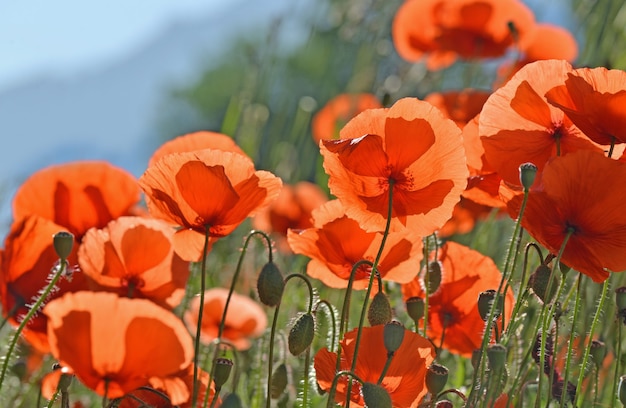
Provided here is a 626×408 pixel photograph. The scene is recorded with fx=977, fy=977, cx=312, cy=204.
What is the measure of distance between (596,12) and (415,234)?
121 cm

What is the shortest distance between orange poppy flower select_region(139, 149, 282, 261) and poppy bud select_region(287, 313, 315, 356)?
14 centimetres

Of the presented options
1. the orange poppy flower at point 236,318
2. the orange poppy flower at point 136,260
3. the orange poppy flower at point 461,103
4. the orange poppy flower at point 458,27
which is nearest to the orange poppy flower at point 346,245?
the orange poppy flower at point 136,260

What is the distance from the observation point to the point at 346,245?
1.19 meters

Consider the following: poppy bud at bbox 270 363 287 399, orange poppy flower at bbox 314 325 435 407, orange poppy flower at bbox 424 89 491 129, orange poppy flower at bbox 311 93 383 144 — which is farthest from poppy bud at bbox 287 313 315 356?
orange poppy flower at bbox 311 93 383 144

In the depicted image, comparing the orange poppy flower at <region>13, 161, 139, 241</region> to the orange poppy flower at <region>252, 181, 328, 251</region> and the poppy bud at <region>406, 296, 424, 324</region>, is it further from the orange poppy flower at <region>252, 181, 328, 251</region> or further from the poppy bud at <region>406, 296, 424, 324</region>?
the orange poppy flower at <region>252, 181, 328, 251</region>

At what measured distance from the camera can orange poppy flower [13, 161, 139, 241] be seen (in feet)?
4.38

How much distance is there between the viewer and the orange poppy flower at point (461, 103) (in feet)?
6.10

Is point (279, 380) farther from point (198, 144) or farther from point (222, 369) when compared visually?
point (198, 144)

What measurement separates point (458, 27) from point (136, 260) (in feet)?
5.07

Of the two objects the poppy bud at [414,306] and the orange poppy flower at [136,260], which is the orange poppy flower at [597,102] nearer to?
the poppy bud at [414,306]

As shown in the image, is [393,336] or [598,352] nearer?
[393,336]

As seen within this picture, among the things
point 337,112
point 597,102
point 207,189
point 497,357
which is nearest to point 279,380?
point 207,189

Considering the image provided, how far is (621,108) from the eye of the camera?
3.26 feet

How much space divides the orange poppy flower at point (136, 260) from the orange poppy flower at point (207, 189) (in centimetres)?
6
